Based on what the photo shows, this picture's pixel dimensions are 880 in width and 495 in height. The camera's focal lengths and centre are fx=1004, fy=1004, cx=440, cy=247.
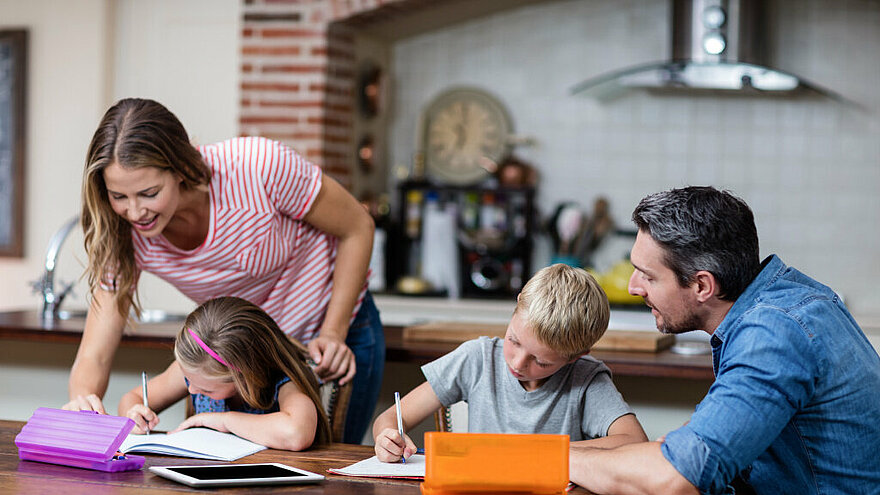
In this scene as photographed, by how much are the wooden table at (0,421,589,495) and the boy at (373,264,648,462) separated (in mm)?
127

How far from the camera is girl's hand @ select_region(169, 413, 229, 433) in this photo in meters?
2.02

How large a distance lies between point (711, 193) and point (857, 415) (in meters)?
0.41

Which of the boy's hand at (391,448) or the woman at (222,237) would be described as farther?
the woman at (222,237)

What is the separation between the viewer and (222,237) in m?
2.18

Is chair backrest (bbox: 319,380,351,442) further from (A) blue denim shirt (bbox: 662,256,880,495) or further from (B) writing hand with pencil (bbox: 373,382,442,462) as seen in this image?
(A) blue denim shirt (bbox: 662,256,880,495)

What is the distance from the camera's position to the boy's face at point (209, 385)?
202 centimetres

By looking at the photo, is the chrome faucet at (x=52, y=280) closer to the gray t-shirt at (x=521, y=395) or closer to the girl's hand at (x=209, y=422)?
the girl's hand at (x=209, y=422)

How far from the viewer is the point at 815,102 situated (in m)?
4.66

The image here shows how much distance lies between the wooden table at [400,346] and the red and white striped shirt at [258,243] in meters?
0.39

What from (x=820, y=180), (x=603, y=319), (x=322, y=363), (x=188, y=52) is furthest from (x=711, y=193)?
(x=188, y=52)

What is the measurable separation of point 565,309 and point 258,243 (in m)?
0.75

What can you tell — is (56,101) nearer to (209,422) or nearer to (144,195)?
(144,195)

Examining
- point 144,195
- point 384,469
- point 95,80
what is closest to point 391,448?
point 384,469

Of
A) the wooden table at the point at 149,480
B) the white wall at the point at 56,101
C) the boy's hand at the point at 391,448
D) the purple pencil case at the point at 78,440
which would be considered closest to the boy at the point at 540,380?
the boy's hand at the point at 391,448
